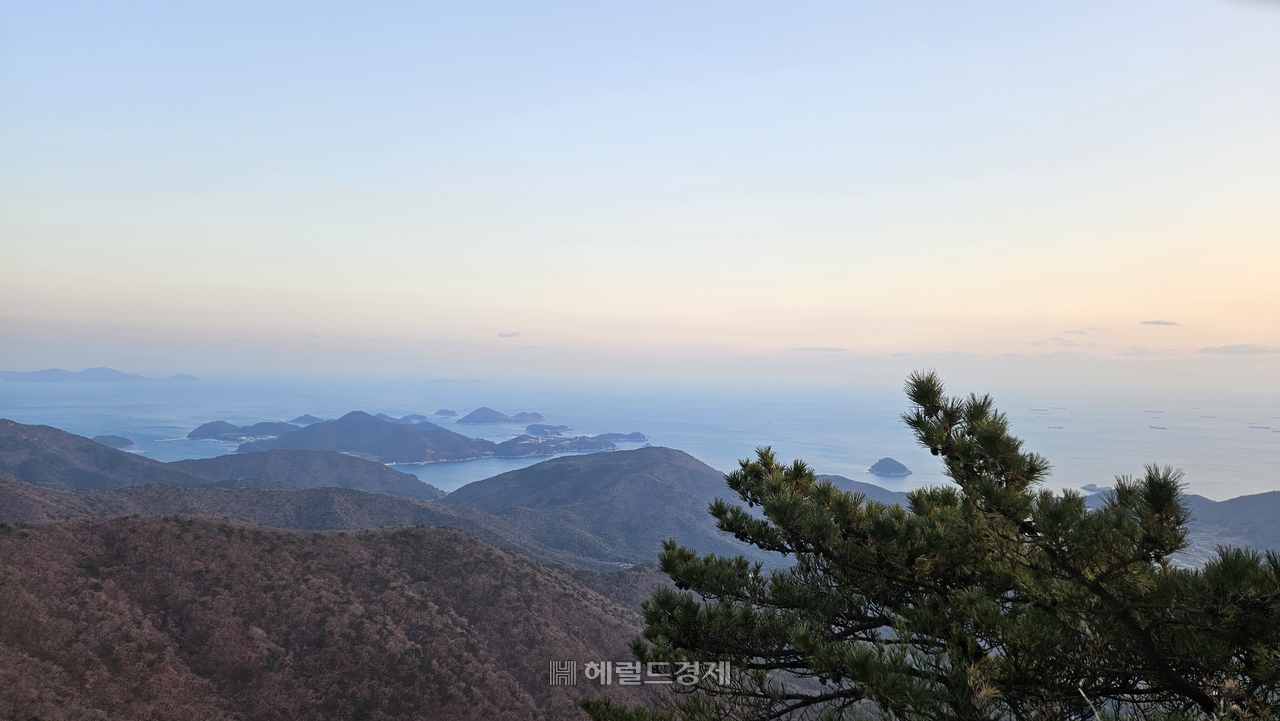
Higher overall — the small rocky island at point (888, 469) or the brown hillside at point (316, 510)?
the brown hillside at point (316, 510)

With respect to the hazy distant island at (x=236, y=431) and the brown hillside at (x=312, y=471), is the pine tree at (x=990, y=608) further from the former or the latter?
the hazy distant island at (x=236, y=431)

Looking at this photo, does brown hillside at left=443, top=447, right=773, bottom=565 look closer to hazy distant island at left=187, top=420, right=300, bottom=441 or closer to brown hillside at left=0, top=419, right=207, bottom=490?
brown hillside at left=0, top=419, right=207, bottom=490

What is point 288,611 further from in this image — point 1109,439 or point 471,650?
point 1109,439

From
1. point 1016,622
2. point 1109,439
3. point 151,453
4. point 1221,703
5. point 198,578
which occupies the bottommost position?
point 151,453

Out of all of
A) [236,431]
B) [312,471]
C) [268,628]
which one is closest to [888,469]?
[312,471]

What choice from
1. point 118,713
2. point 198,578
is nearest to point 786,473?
point 118,713

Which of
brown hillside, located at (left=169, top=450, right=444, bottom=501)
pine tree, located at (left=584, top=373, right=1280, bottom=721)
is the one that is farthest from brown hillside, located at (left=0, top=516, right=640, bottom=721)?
brown hillside, located at (left=169, top=450, right=444, bottom=501)

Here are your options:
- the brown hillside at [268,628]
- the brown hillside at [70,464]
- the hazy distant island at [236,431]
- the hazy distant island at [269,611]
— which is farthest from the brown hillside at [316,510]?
the hazy distant island at [236,431]
